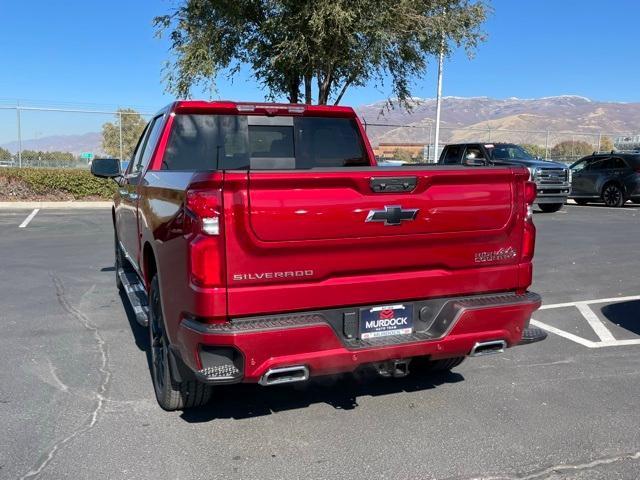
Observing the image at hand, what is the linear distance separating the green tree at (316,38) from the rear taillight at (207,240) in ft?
34.2

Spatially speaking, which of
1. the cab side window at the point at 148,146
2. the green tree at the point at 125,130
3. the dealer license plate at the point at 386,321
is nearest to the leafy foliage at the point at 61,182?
Result: the green tree at the point at 125,130

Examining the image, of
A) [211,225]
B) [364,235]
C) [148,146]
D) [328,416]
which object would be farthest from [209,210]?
[148,146]

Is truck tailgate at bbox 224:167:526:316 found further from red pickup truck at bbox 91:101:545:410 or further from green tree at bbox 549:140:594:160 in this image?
green tree at bbox 549:140:594:160

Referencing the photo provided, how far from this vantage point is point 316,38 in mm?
13086

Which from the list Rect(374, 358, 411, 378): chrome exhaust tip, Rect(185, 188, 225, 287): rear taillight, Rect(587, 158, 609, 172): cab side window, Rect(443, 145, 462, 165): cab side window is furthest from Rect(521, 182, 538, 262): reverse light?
Rect(587, 158, 609, 172): cab side window

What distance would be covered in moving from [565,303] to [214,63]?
10.8 metres

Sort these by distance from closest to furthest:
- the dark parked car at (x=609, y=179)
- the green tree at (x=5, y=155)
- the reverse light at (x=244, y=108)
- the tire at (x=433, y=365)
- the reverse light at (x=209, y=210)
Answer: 1. the reverse light at (x=209, y=210)
2. the tire at (x=433, y=365)
3. the reverse light at (x=244, y=108)
4. the dark parked car at (x=609, y=179)
5. the green tree at (x=5, y=155)

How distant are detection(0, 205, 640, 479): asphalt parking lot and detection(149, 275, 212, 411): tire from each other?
10 cm

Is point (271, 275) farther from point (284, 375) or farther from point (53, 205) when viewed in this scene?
point (53, 205)

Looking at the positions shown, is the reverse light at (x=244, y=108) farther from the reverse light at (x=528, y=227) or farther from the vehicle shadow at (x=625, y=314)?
the vehicle shadow at (x=625, y=314)

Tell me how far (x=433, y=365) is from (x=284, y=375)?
1.75 meters

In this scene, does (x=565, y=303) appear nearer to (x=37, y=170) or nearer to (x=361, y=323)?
(x=361, y=323)

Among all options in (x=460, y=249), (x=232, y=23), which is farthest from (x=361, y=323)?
(x=232, y=23)

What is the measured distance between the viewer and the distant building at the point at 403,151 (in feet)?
104
